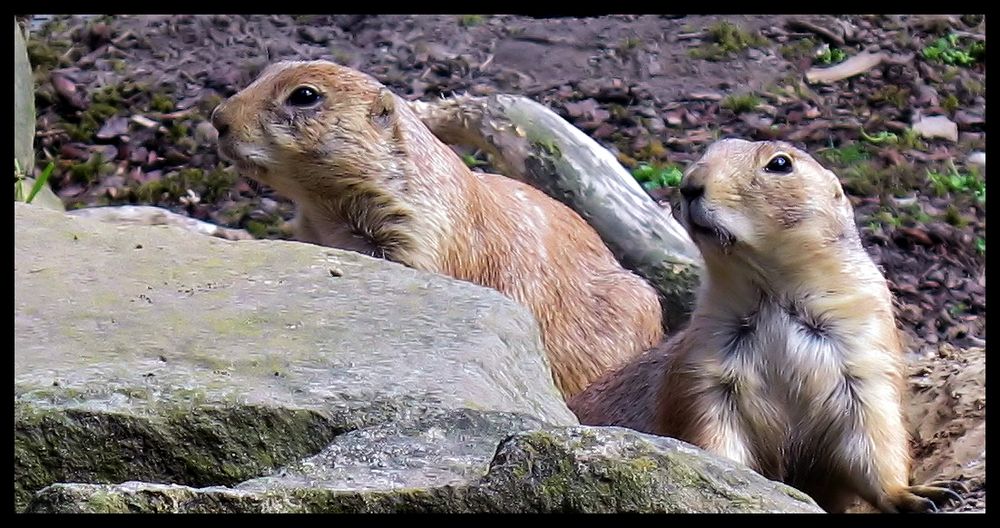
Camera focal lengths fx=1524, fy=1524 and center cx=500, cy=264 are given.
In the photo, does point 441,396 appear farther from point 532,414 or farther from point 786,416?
point 786,416

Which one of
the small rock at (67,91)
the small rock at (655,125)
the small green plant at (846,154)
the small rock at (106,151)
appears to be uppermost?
the small green plant at (846,154)

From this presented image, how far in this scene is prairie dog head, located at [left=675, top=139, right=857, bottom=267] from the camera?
539 cm

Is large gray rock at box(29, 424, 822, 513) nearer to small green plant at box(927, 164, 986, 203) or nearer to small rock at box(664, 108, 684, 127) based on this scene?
small green plant at box(927, 164, 986, 203)

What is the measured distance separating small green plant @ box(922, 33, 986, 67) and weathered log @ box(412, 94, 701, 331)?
11.6ft

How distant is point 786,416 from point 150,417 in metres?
2.53

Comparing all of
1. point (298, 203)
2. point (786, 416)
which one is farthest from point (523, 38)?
point (786, 416)

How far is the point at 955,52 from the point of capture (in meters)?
11.2

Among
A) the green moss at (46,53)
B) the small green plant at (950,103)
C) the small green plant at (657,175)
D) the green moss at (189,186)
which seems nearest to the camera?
the small green plant at (657,175)

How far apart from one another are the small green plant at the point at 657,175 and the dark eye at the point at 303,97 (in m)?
3.31

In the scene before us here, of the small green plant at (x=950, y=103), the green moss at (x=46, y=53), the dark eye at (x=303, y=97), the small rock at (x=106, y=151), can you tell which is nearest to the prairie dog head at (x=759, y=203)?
the dark eye at (x=303, y=97)

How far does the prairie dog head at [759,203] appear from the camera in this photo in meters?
5.39

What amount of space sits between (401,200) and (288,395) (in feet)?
8.60

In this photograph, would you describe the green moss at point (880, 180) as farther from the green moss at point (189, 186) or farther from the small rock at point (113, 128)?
the small rock at point (113, 128)

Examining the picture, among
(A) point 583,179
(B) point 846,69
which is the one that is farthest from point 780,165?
(B) point 846,69
